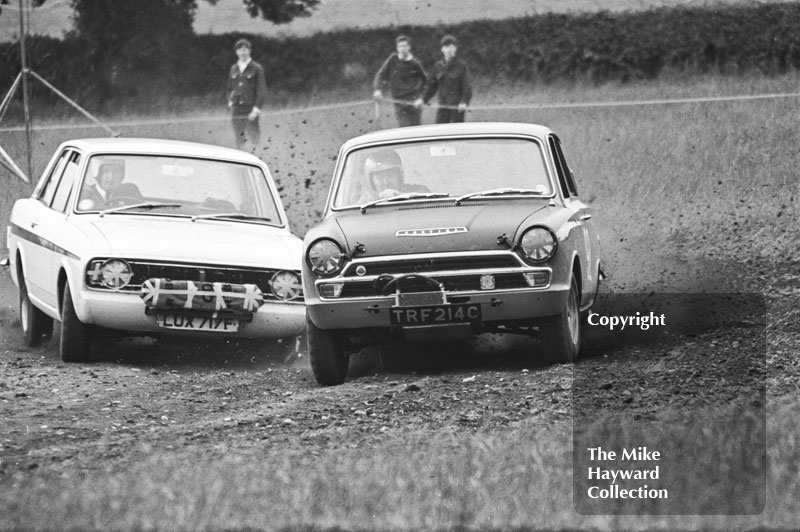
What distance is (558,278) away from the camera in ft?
30.4

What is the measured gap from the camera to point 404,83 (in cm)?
1945

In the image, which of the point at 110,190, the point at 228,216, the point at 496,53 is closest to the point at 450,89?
the point at 496,53

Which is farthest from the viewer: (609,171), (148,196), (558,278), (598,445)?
(609,171)

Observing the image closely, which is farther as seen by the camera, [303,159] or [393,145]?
[303,159]

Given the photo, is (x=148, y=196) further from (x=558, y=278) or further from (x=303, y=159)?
(x=303, y=159)

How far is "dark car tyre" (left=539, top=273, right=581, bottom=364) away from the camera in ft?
30.7

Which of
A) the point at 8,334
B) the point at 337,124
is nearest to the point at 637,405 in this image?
the point at 8,334

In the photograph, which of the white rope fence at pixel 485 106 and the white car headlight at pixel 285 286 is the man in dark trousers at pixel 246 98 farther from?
the white car headlight at pixel 285 286

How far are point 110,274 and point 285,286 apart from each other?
120 cm

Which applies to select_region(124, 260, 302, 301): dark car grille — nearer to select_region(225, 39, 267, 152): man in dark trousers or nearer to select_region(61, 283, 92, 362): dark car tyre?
select_region(61, 283, 92, 362): dark car tyre

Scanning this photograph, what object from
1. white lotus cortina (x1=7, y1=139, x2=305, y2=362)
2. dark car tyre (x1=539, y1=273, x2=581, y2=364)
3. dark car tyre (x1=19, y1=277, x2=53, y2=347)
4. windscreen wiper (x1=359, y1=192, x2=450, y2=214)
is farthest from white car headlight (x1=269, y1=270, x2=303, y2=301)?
dark car tyre (x1=19, y1=277, x2=53, y2=347)

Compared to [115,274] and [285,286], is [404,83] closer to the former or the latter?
[285,286]

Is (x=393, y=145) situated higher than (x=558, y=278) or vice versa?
(x=393, y=145)

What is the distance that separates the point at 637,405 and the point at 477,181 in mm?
2640
